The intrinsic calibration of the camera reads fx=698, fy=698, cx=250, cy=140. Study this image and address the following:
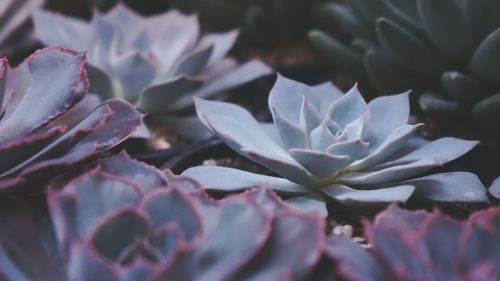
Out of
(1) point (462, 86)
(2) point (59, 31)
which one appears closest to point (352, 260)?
(1) point (462, 86)

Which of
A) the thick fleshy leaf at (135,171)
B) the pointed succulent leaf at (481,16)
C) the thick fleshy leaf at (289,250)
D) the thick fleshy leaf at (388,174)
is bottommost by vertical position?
the thick fleshy leaf at (388,174)

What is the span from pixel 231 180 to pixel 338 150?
0.12 m

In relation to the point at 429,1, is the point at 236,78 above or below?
below

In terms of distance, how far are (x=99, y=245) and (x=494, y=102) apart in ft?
1.70

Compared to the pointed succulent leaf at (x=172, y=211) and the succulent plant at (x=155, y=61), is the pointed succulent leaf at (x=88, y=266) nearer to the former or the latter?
the pointed succulent leaf at (x=172, y=211)

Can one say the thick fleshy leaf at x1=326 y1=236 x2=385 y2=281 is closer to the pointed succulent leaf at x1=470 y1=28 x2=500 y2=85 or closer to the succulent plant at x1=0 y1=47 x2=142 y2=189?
the succulent plant at x1=0 y1=47 x2=142 y2=189

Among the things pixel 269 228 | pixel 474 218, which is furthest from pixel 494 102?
pixel 269 228

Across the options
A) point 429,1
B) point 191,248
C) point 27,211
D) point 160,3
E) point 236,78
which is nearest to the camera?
point 191,248

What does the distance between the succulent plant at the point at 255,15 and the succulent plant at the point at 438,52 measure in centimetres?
25

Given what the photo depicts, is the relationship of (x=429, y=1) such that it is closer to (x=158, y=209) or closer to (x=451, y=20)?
(x=451, y=20)

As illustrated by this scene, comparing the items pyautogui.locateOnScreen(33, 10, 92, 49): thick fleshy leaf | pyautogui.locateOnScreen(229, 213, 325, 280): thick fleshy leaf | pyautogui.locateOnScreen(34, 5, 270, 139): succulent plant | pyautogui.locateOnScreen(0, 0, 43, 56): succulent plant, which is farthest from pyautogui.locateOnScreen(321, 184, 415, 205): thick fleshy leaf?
pyautogui.locateOnScreen(0, 0, 43, 56): succulent plant

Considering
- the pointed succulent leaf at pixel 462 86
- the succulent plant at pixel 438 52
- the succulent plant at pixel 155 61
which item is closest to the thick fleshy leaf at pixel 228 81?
the succulent plant at pixel 155 61

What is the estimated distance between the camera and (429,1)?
0.83 m

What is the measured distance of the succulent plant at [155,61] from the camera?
0.95 metres
